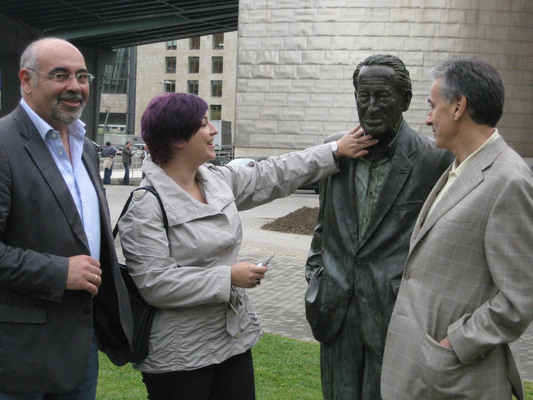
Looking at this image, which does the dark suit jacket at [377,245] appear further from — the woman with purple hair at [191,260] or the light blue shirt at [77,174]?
the light blue shirt at [77,174]

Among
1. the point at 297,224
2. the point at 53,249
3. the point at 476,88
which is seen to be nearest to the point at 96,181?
the point at 53,249

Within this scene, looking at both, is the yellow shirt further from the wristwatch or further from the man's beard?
the man's beard

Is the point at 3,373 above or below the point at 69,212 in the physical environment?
below

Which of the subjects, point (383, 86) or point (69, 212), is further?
point (383, 86)

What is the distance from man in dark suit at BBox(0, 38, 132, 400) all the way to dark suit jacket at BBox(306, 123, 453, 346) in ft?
3.05

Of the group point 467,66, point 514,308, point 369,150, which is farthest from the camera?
point 369,150

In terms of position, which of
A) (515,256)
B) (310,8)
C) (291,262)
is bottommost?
(291,262)

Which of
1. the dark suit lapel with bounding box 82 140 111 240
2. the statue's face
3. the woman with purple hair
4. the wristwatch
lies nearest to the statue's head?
the statue's face

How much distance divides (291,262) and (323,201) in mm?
9391

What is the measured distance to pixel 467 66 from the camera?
111 inches

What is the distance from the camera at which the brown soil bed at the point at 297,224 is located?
16.9 metres

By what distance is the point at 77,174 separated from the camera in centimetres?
329

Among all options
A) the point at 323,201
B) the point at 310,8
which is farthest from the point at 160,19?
the point at 323,201

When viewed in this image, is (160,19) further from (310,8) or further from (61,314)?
(61,314)
